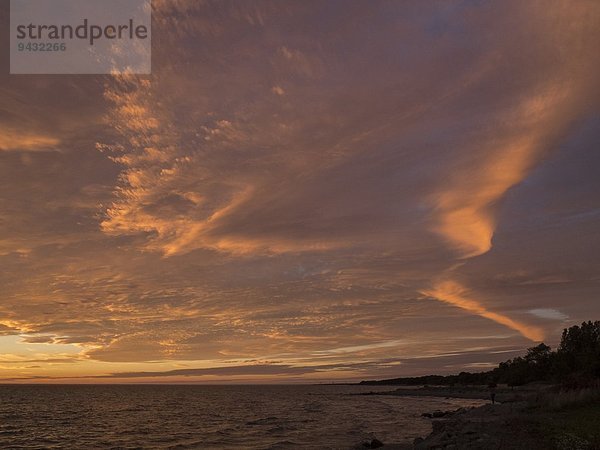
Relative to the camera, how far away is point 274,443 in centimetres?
4094

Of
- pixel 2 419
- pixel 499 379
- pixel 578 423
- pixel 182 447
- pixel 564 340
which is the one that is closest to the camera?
pixel 578 423

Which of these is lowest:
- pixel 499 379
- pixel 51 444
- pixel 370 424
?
pixel 499 379

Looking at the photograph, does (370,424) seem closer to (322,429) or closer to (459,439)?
(322,429)

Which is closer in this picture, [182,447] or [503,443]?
[503,443]

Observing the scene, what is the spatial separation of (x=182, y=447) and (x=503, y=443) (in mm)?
26167

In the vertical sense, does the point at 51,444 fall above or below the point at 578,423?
below

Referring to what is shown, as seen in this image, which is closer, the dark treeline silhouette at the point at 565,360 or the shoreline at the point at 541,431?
the shoreline at the point at 541,431

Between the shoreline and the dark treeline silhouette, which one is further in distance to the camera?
the dark treeline silhouette

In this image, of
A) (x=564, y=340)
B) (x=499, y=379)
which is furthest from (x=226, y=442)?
(x=499, y=379)

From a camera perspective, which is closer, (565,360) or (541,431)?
(541,431)

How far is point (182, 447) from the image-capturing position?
129 ft

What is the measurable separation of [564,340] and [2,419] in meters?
120

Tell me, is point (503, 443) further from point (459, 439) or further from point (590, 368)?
point (590, 368)

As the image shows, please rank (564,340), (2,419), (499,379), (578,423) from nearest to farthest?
(578,423), (2,419), (564,340), (499,379)
